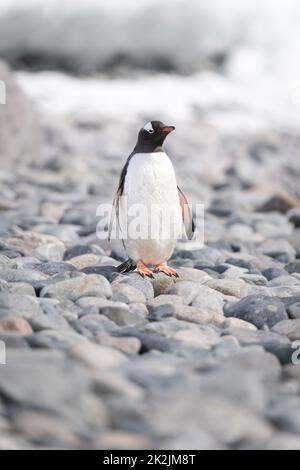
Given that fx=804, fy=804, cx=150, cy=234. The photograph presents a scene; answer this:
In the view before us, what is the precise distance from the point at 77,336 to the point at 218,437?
3.00 ft

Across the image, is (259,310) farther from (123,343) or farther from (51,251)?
(51,251)

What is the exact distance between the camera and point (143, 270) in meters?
4.77

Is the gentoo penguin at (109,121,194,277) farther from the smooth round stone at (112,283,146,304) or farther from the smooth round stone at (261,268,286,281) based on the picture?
the smooth round stone at (261,268,286,281)

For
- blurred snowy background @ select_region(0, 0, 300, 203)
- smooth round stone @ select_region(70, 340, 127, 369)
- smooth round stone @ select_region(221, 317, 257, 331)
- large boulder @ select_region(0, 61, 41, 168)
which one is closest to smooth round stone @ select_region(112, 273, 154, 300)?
smooth round stone @ select_region(221, 317, 257, 331)

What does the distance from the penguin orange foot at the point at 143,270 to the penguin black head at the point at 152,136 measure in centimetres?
70

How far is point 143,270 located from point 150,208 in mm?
372

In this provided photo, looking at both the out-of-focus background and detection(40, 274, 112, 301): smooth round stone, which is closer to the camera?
the out-of-focus background

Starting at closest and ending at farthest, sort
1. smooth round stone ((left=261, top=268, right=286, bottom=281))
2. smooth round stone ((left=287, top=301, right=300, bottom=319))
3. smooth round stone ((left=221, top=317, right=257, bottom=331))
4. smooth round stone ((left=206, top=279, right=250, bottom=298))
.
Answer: smooth round stone ((left=221, top=317, right=257, bottom=331))
smooth round stone ((left=287, top=301, right=300, bottom=319))
smooth round stone ((left=206, top=279, right=250, bottom=298))
smooth round stone ((left=261, top=268, right=286, bottom=281))

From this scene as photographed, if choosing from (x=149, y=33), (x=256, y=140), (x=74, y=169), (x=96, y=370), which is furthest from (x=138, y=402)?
(x=149, y=33)

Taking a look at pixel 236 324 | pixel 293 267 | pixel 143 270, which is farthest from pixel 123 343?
pixel 293 267

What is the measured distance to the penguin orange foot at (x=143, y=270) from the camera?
4.68 meters

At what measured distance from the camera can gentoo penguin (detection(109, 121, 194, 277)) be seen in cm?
475

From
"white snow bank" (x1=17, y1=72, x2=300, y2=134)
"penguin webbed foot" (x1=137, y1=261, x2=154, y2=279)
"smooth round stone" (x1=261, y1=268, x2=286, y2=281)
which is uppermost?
"white snow bank" (x1=17, y1=72, x2=300, y2=134)

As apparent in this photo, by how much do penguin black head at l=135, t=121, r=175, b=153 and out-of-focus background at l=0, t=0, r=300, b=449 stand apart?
0.77m
